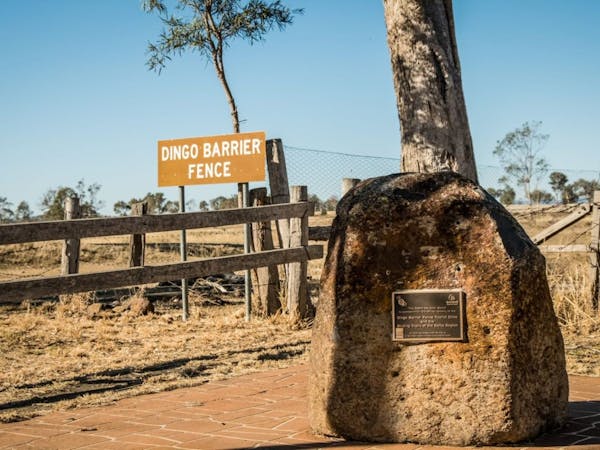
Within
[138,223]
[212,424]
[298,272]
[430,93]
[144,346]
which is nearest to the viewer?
[212,424]

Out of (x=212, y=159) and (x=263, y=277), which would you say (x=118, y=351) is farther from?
(x=212, y=159)

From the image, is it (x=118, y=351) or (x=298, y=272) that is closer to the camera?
(x=118, y=351)

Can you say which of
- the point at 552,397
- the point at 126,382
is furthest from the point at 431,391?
the point at 126,382

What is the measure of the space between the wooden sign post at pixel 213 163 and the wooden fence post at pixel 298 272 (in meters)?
0.58

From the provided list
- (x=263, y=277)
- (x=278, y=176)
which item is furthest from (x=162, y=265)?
(x=278, y=176)

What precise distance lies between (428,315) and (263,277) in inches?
262

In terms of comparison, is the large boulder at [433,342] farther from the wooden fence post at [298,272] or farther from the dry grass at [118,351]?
the wooden fence post at [298,272]

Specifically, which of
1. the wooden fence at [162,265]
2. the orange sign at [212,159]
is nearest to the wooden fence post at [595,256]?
the wooden fence at [162,265]

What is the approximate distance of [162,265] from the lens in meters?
8.91

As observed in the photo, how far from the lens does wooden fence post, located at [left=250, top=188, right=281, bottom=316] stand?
Result: 11500 millimetres

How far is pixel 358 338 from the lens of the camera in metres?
5.18

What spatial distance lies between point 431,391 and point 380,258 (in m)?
0.88

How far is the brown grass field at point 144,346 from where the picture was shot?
712cm

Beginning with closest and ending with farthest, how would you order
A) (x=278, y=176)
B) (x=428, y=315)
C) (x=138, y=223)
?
(x=428, y=315)
(x=138, y=223)
(x=278, y=176)
